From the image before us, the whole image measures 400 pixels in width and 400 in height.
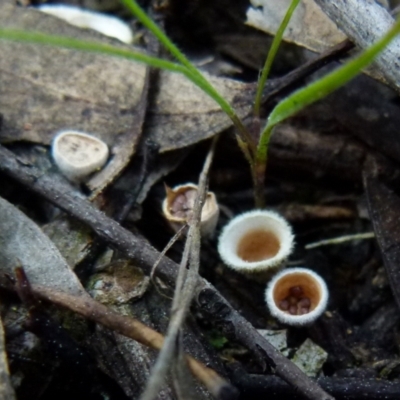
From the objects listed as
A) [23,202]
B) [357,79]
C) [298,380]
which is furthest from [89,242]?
[357,79]

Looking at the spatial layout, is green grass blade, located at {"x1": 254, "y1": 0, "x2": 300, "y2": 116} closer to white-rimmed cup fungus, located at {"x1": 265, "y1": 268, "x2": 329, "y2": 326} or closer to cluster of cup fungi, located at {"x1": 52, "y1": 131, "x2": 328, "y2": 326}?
cluster of cup fungi, located at {"x1": 52, "y1": 131, "x2": 328, "y2": 326}

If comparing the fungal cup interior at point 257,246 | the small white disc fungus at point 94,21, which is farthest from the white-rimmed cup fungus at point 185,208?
the small white disc fungus at point 94,21

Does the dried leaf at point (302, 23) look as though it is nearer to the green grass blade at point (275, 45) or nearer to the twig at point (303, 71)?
the twig at point (303, 71)

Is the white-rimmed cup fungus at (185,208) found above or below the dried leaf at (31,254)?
above

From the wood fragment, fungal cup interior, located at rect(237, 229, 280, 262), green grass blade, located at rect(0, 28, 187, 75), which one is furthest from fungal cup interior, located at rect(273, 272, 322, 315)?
Result: green grass blade, located at rect(0, 28, 187, 75)

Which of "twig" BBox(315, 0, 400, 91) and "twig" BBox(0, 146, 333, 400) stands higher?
"twig" BBox(315, 0, 400, 91)

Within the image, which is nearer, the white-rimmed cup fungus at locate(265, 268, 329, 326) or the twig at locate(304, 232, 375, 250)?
the white-rimmed cup fungus at locate(265, 268, 329, 326)
